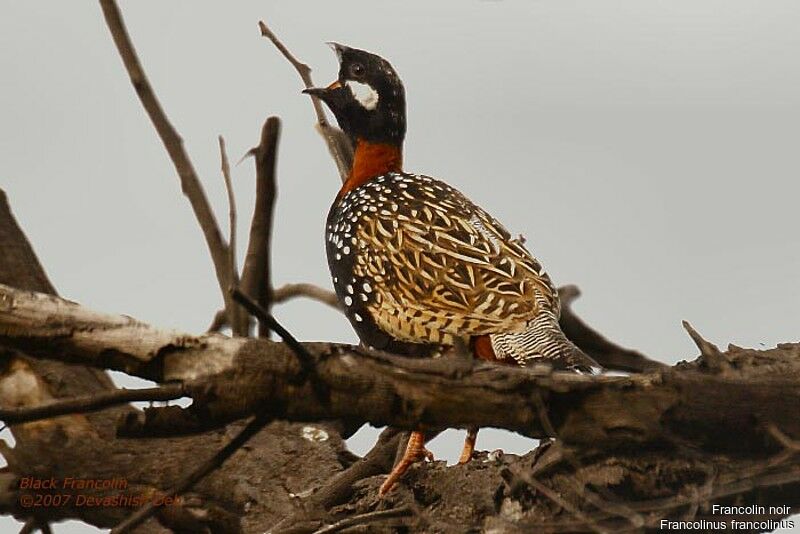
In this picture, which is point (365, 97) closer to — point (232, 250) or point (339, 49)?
point (339, 49)

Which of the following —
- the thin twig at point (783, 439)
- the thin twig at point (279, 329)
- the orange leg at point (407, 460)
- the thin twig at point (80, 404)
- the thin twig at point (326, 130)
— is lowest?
the orange leg at point (407, 460)

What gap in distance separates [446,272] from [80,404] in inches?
89.8

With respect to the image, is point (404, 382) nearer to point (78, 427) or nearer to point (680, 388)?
point (680, 388)

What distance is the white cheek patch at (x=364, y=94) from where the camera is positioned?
19.5 ft

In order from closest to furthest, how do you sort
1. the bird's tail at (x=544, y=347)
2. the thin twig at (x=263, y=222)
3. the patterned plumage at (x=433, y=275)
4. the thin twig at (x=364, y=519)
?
1. the thin twig at (x=263, y=222)
2. the thin twig at (x=364, y=519)
3. the bird's tail at (x=544, y=347)
4. the patterned plumage at (x=433, y=275)

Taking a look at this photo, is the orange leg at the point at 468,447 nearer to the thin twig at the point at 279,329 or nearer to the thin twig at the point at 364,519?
the thin twig at the point at 364,519

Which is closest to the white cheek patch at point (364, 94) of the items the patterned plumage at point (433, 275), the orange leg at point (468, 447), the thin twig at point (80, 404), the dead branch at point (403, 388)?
the patterned plumage at point (433, 275)

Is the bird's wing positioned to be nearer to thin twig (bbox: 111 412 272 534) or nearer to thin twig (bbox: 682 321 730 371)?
thin twig (bbox: 682 321 730 371)

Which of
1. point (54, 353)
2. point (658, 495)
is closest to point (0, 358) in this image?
point (54, 353)

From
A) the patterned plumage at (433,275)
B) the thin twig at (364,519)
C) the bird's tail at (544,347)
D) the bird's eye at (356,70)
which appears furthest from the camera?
the bird's eye at (356,70)

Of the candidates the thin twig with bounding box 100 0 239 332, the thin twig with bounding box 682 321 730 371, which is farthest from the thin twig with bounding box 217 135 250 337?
the thin twig with bounding box 682 321 730 371

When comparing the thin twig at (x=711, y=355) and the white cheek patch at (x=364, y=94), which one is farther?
the white cheek patch at (x=364, y=94)

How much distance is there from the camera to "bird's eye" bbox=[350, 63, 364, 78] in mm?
5895

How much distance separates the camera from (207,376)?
311 cm
